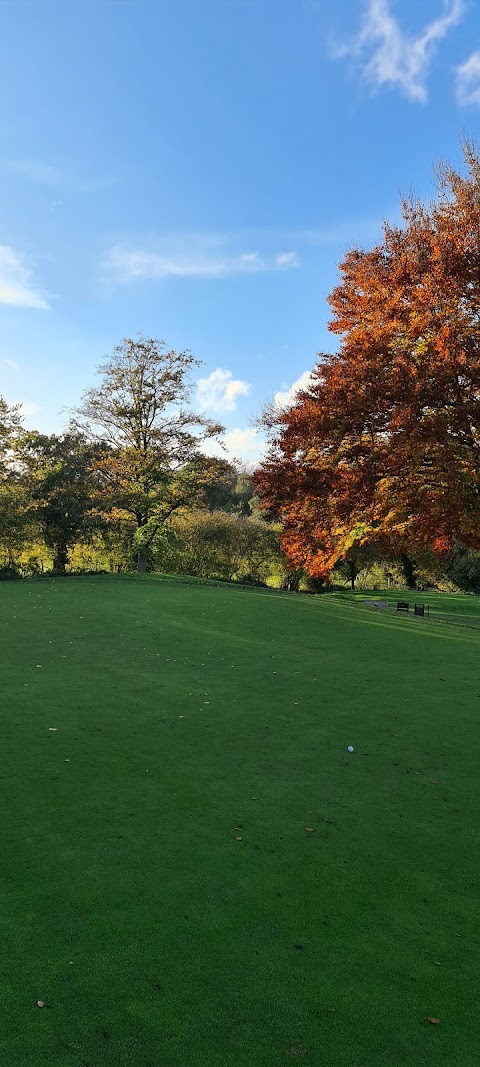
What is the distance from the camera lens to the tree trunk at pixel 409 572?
42.4 metres

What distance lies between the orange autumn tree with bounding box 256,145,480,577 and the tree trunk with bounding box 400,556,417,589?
82.6ft

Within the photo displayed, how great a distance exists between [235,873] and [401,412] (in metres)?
11.8

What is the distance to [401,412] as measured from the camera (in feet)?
45.0

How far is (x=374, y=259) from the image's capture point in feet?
60.8

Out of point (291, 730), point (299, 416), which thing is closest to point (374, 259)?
point (299, 416)

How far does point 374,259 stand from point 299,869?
18.8 m

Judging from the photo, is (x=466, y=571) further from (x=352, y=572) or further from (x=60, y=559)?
(x=60, y=559)

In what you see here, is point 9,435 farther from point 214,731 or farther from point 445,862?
point 445,862

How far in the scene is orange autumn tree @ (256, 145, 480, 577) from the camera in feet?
45.5

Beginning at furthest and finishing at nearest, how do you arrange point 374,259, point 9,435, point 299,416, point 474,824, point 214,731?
point 9,435 < point 374,259 < point 299,416 < point 214,731 < point 474,824

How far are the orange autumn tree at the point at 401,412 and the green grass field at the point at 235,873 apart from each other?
6.96 meters

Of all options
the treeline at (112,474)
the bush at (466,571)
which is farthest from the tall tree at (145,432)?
the bush at (466,571)

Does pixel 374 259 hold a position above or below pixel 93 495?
above

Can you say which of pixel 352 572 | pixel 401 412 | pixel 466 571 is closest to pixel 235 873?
pixel 401 412
